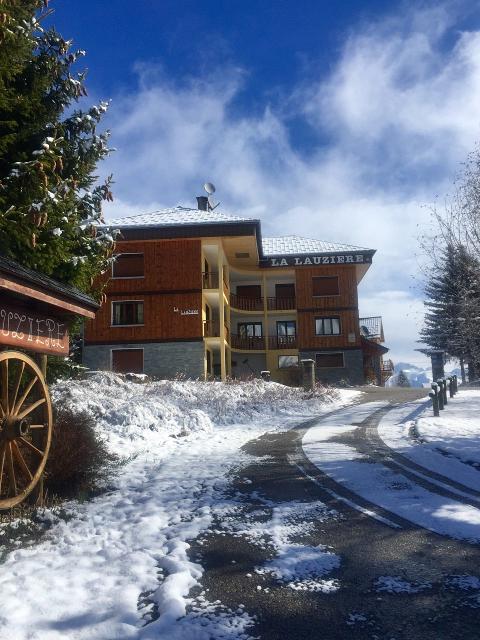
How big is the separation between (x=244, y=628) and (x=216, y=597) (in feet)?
1.70

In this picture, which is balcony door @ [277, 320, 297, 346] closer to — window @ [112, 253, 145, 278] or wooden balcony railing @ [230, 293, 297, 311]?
wooden balcony railing @ [230, 293, 297, 311]

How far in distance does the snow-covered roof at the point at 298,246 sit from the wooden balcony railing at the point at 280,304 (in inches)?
146

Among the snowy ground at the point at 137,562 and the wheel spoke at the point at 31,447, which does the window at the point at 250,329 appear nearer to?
the snowy ground at the point at 137,562

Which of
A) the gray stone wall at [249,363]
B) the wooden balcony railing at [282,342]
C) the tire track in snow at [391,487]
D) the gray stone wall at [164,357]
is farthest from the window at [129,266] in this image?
the tire track in snow at [391,487]

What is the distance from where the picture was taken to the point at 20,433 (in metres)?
5.80

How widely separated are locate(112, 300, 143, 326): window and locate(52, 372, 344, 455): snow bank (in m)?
10.5

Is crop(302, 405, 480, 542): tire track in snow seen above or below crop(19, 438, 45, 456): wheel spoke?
below

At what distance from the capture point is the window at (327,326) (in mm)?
37656

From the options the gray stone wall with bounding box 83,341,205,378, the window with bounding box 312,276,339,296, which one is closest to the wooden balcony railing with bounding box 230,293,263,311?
the window with bounding box 312,276,339,296

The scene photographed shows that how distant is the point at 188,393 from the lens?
16938mm

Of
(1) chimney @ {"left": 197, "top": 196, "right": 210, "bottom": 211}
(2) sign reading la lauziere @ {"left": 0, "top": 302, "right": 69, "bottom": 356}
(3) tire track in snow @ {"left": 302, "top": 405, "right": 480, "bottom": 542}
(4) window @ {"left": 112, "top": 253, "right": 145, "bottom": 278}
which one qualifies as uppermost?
(1) chimney @ {"left": 197, "top": 196, "right": 210, "bottom": 211}

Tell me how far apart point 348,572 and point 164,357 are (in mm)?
24771

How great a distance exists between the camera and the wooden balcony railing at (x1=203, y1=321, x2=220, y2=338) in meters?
29.3

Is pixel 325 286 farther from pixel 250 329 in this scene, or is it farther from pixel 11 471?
pixel 11 471
